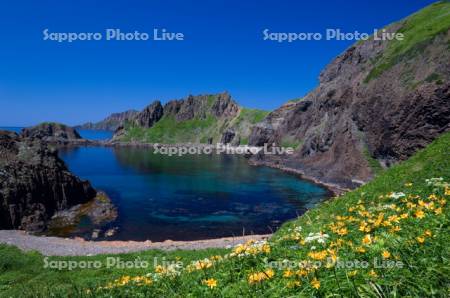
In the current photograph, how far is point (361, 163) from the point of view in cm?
8919

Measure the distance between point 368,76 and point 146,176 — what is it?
7268 centimetres

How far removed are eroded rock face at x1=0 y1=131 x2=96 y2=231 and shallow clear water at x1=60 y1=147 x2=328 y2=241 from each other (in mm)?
9443

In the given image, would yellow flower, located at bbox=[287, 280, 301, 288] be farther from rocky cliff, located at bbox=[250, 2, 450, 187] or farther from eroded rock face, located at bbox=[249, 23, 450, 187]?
eroded rock face, located at bbox=[249, 23, 450, 187]

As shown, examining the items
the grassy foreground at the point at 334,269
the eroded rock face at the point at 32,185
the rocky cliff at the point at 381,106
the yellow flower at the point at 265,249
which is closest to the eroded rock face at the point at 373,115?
the rocky cliff at the point at 381,106

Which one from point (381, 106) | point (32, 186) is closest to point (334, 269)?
point (32, 186)

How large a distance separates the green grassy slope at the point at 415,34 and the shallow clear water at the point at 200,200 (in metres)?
41.4

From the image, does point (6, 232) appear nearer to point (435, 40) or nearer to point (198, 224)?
point (198, 224)

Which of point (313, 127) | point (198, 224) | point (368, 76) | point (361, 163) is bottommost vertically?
point (198, 224)

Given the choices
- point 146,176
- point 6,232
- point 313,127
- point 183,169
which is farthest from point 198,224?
point 313,127

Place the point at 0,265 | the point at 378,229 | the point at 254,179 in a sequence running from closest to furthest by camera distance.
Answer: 1. the point at 378,229
2. the point at 0,265
3. the point at 254,179

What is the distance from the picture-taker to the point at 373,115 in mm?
90562

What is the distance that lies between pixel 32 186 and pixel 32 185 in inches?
7.0

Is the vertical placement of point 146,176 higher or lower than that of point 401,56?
lower

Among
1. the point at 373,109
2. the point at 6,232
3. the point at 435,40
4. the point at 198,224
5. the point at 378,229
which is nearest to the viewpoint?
the point at 378,229
